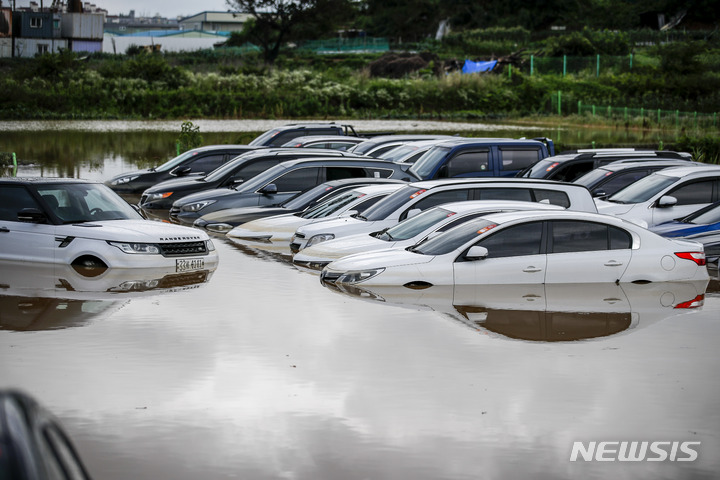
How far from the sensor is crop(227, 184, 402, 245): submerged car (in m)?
18.8

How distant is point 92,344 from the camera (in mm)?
10719

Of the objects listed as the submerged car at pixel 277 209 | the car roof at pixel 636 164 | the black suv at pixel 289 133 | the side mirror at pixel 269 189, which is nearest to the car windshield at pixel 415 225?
the submerged car at pixel 277 209

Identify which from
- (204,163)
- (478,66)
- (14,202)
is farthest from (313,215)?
(478,66)

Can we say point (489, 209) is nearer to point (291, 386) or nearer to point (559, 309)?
point (559, 309)

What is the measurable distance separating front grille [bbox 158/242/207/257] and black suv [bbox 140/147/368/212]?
336 inches

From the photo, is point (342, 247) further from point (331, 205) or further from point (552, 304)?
point (552, 304)

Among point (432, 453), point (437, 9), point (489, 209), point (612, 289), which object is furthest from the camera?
point (437, 9)

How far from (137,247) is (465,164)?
10111mm

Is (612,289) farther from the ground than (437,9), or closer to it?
closer to it

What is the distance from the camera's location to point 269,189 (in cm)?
2164

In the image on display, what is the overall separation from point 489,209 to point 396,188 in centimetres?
416

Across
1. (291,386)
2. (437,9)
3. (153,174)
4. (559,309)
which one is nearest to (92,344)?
(291,386)

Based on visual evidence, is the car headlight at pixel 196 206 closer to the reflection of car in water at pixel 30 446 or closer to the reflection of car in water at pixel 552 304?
the reflection of car in water at pixel 552 304

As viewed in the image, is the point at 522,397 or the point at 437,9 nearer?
the point at 522,397
